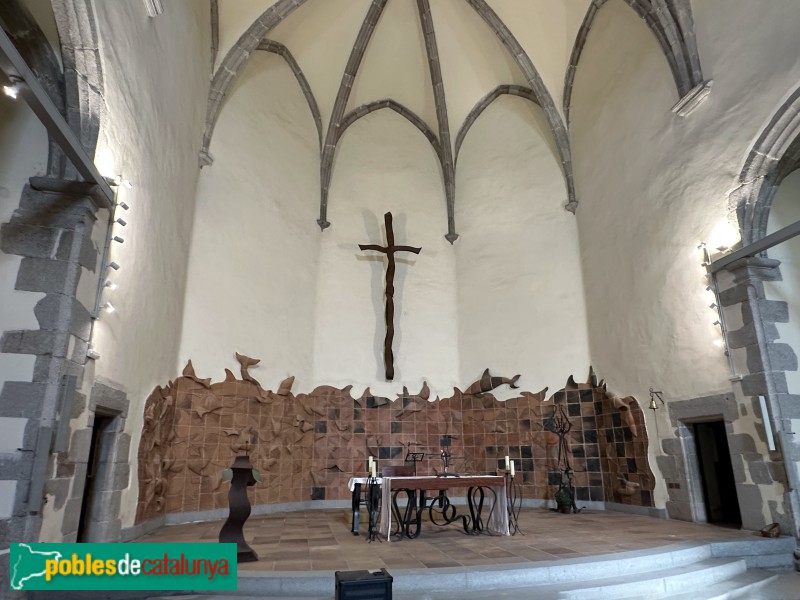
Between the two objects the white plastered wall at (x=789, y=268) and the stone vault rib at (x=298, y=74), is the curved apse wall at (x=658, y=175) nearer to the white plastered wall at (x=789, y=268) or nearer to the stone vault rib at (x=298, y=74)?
the white plastered wall at (x=789, y=268)

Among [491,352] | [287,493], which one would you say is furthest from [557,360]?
[287,493]

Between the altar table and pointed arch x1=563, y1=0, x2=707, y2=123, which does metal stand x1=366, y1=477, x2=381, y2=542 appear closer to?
the altar table

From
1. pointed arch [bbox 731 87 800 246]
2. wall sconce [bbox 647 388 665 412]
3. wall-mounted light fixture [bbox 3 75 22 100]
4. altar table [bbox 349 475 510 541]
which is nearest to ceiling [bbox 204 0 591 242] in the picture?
pointed arch [bbox 731 87 800 246]

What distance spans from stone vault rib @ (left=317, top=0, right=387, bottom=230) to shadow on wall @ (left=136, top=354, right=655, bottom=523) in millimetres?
4104

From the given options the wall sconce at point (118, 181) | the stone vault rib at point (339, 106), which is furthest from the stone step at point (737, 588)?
the stone vault rib at point (339, 106)

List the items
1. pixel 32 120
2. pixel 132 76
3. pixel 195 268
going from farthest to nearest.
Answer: pixel 195 268
pixel 132 76
pixel 32 120

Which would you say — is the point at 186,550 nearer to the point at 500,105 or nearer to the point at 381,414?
the point at 381,414

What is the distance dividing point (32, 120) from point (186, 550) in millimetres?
4084

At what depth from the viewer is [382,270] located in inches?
443

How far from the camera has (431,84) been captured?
11.8 meters

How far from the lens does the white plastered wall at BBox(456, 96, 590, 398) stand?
10.1m

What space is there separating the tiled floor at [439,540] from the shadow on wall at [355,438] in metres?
0.76

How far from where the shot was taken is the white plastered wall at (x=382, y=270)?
10609 mm

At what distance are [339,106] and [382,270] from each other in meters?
3.71
